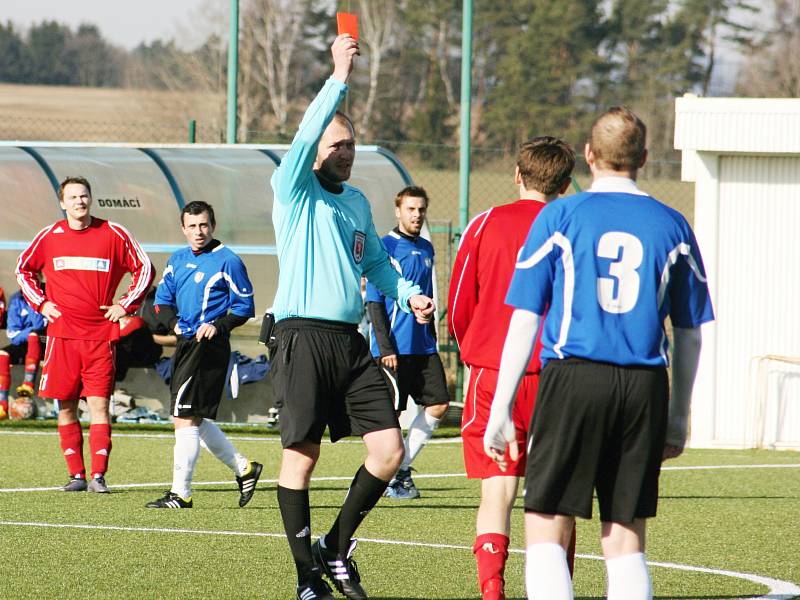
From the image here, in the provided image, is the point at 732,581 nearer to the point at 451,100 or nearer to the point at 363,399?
the point at 363,399

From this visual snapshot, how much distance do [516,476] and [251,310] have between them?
4021 millimetres

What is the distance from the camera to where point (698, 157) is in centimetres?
1390

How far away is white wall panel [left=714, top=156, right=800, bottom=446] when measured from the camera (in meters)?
13.9

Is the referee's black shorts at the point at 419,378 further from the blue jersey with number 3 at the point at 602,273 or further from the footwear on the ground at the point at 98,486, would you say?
the blue jersey with number 3 at the point at 602,273

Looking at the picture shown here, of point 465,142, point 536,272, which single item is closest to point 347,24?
point 536,272

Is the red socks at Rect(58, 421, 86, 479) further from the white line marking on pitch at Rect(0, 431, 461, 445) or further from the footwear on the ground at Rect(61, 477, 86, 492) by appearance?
the white line marking on pitch at Rect(0, 431, 461, 445)

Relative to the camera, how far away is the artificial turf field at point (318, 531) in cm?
611

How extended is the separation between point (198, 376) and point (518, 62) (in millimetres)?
48487

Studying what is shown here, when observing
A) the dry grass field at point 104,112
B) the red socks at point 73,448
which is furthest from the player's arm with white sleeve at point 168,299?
the dry grass field at point 104,112

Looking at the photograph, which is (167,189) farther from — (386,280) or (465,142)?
(386,280)

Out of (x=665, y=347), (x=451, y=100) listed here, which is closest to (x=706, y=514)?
(x=665, y=347)

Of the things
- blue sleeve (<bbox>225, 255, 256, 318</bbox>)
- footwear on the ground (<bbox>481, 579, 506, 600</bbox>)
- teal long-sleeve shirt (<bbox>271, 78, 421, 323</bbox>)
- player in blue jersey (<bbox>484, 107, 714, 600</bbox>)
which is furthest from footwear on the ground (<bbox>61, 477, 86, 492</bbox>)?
player in blue jersey (<bbox>484, 107, 714, 600</bbox>)

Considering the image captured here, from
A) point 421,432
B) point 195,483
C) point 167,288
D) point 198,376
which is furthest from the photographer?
point 195,483

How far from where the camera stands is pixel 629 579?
4.31 meters
